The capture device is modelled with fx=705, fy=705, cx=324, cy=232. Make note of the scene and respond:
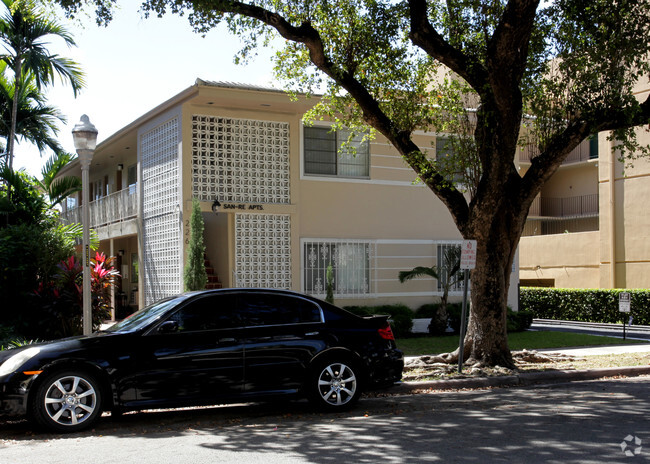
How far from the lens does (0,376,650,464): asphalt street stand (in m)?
6.21

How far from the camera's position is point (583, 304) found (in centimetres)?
2567

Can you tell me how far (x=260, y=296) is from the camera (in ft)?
28.3

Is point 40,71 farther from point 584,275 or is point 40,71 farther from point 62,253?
point 584,275

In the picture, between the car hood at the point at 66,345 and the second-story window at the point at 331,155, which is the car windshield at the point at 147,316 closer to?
the car hood at the point at 66,345

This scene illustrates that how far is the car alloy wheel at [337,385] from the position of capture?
846 centimetres

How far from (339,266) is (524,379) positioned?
7822 millimetres

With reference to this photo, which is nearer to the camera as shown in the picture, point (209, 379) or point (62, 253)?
point (209, 379)

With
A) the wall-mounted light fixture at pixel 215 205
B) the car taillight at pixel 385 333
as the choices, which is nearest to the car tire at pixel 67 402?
the car taillight at pixel 385 333

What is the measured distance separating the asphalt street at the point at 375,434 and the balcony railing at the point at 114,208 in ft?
40.1

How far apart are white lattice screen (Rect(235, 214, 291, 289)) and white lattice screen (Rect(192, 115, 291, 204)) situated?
0.50 meters

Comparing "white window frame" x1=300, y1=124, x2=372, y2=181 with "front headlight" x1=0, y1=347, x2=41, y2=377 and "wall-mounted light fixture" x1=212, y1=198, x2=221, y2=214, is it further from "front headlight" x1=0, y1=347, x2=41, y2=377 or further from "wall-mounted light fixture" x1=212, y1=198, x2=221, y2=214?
"front headlight" x1=0, y1=347, x2=41, y2=377

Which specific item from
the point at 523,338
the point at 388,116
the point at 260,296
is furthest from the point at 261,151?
the point at 260,296

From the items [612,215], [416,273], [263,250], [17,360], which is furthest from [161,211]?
[612,215]

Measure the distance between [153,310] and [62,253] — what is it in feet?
21.1
